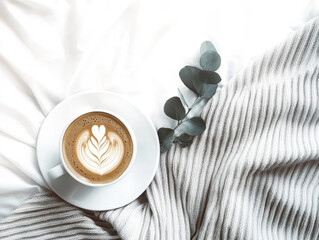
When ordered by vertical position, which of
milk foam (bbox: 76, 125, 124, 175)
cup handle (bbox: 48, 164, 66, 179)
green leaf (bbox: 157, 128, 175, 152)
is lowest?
cup handle (bbox: 48, 164, 66, 179)

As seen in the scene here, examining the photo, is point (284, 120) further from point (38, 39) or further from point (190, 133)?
point (38, 39)

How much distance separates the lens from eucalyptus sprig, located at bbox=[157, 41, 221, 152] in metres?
0.79

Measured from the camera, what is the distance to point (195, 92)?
0.80m

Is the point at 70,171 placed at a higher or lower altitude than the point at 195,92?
lower

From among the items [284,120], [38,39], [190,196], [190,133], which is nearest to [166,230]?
[190,196]

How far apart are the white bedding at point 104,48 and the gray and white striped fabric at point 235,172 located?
0.15ft

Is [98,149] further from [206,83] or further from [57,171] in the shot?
[206,83]

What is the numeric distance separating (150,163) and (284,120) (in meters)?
0.26

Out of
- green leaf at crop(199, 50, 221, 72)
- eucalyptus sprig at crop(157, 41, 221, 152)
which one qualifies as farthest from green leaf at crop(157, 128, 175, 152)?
green leaf at crop(199, 50, 221, 72)

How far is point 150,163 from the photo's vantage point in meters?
0.80

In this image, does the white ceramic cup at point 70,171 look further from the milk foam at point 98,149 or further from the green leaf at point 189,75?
the green leaf at point 189,75

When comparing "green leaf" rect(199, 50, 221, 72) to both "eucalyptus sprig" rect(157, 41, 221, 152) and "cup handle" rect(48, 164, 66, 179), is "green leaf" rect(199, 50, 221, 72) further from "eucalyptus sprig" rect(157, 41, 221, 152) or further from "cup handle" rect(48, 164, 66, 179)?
"cup handle" rect(48, 164, 66, 179)

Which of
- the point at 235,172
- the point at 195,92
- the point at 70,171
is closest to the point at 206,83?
the point at 195,92

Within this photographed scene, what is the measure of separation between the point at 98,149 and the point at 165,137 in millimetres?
127
